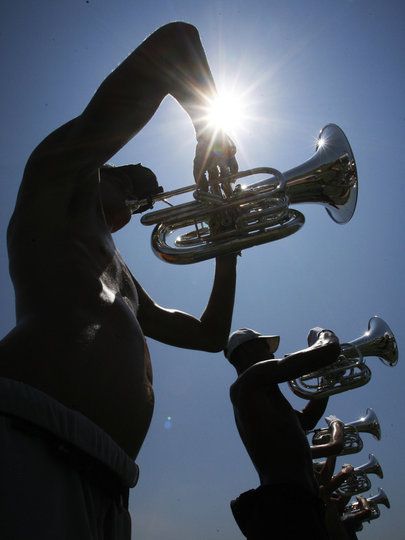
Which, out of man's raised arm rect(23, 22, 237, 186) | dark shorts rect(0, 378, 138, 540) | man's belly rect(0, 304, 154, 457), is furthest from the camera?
man's raised arm rect(23, 22, 237, 186)

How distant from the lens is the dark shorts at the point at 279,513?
2.63 m

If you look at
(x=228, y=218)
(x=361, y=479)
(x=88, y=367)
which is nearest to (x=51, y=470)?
(x=88, y=367)

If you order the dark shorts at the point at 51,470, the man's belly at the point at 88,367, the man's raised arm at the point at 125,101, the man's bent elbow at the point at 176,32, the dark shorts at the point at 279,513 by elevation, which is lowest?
the dark shorts at the point at 279,513

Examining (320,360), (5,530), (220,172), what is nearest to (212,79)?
(220,172)

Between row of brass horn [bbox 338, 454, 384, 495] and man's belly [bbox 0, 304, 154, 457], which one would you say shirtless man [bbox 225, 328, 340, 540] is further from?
row of brass horn [bbox 338, 454, 384, 495]

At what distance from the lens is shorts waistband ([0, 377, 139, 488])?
1.00 meters

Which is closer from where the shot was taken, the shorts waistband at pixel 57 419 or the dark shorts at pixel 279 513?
the shorts waistband at pixel 57 419

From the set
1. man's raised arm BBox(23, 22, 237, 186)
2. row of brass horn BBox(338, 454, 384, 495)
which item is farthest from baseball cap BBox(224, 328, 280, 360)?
row of brass horn BBox(338, 454, 384, 495)

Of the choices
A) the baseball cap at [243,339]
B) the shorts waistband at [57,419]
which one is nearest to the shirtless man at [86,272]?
the shorts waistband at [57,419]

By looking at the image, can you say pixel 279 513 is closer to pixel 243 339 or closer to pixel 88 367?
pixel 243 339

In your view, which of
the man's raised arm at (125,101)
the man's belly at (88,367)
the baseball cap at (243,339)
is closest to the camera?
the man's belly at (88,367)

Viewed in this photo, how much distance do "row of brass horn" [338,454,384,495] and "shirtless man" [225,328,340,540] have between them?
7566mm

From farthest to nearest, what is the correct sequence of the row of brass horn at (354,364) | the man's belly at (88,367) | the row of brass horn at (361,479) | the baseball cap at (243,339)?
the row of brass horn at (361,479)
the row of brass horn at (354,364)
the baseball cap at (243,339)
the man's belly at (88,367)

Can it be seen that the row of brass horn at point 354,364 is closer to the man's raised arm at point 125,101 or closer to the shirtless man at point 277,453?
the shirtless man at point 277,453
